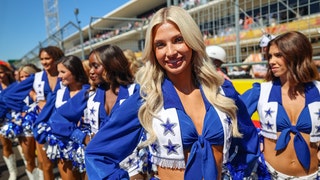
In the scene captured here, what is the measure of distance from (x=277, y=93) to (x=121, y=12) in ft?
108

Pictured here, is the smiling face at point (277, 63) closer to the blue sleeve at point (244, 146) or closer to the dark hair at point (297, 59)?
the dark hair at point (297, 59)

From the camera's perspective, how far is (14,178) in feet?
15.9

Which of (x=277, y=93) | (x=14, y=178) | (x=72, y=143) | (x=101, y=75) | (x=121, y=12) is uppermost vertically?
(x=121, y=12)

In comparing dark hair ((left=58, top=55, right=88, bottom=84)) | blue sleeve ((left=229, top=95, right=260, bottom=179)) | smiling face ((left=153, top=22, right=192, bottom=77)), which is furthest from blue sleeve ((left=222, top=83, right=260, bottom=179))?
dark hair ((left=58, top=55, right=88, bottom=84))

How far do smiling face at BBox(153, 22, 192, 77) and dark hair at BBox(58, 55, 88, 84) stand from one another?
1932 millimetres

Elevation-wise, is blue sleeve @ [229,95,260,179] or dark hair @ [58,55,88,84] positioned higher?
dark hair @ [58,55,88,84]

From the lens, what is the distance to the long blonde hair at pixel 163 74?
1.53m

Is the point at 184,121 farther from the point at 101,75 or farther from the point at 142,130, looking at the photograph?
the point at 101,75

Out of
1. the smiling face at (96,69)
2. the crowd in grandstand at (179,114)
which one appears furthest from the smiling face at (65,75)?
the smiling face at (96,69)

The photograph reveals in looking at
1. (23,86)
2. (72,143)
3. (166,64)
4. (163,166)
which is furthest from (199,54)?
(23,86)

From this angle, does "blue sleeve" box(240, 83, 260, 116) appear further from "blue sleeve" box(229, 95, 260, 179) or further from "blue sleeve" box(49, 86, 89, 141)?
"blue sleeve" box(49, 86, 89, 141)

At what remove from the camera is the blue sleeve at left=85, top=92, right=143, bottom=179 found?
149cm

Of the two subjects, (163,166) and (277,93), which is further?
(277,93)

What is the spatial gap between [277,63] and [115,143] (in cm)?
155
